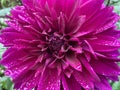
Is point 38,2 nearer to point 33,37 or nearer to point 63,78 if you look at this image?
point 33,37

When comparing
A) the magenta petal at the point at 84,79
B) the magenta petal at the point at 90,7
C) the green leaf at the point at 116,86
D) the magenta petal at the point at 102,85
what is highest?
the magenta petal at the point at 90,7

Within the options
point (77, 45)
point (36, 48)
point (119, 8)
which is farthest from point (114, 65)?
point (119, 8)

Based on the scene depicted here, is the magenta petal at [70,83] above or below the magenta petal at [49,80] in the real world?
below

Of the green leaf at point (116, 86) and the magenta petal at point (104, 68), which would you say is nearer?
the magenta petal at point (104, 68)

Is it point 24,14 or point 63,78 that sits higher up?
point 24,14

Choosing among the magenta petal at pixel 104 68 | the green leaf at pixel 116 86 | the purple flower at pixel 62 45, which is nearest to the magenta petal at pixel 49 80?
the purple flower at pixel 62 45

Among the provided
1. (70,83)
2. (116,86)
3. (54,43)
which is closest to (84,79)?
(70,83)

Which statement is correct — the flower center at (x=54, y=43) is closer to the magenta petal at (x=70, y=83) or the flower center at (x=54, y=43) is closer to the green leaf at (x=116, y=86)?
the magenta petal at (x=70, y=83)

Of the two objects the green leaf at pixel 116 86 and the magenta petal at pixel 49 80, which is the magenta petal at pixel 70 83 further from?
the green leaf at pixel 116 86
